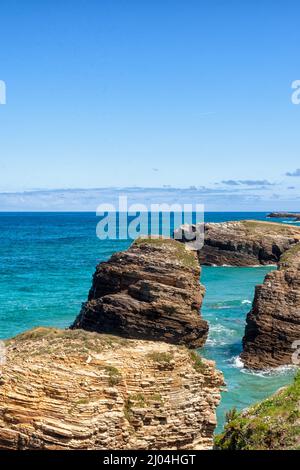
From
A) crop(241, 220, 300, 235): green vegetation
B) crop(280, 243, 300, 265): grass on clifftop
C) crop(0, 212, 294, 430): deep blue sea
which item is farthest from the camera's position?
crop(241, 220, 300, 235): green vegetation

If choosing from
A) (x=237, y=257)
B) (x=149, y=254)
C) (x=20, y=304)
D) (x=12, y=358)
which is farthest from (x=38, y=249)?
(x=12, y=358)

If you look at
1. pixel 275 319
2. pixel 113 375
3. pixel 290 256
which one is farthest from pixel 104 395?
pixel 290 256

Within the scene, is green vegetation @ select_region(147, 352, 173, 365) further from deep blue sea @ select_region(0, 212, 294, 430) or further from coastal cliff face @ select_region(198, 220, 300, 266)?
coastal cliff face @ select_region(198, 220, 300, 266)

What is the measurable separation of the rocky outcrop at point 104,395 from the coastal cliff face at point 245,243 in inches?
2814

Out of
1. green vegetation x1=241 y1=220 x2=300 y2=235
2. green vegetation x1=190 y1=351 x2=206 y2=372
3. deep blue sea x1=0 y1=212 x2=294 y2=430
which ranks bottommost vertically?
deep blue sea x1=0 y1=212 x2=294 y2=430

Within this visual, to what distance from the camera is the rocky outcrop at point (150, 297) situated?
36469 mm

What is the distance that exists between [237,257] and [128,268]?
52.3m

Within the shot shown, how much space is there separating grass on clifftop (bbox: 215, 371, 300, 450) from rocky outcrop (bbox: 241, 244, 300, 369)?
1760cm

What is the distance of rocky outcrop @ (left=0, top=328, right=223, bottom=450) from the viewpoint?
16000 mm

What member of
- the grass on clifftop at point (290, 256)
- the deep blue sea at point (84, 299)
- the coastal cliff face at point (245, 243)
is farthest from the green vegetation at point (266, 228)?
the grass on clifftop at point (290, 256)

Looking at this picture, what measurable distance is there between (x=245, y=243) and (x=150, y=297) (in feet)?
185

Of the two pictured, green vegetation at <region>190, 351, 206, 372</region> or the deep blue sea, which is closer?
green vegetation at <region>190, 351, 206, 372</region>

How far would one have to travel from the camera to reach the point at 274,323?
35.6m

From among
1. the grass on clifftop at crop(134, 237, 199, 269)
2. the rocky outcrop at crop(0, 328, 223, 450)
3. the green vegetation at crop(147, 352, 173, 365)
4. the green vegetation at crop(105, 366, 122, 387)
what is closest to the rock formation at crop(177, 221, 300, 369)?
the grass on clifftop at crop(134, 237, 199, 269)
